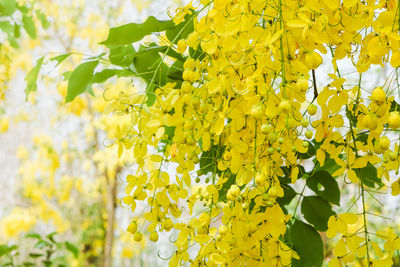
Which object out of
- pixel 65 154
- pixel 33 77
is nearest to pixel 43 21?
pixel 33 77

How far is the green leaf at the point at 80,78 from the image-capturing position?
22.8 inches

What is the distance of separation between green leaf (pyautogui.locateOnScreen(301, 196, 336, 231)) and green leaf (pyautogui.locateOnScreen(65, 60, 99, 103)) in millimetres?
345

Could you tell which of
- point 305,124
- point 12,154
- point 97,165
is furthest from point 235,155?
point 12,154

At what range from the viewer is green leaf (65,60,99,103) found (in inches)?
22.8

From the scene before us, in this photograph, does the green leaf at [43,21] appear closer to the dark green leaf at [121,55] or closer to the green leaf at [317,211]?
the dark green leaf at [121,55]

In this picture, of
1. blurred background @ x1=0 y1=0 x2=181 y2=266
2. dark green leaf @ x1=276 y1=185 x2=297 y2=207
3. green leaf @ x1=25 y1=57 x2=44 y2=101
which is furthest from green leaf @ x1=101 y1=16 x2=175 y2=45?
blurred background @ x1=0 y1=0 x2=181 y2=266

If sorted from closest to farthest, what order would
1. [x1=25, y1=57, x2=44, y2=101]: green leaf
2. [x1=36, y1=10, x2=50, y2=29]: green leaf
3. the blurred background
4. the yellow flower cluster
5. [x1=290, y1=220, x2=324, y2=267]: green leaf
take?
the yellow flower cluster → [x1=290, y1=220, x2=324, y2=267]: green leaf → [x1=25, y1=57, x2=44, y2=101]: green leaf → [x1=36, y1=10, x2=50, y2=29]: green leaf → the blurred background

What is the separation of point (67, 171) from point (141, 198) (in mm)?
3261

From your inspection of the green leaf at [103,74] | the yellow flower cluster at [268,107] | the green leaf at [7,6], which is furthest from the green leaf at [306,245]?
the green leaf at [7,6]

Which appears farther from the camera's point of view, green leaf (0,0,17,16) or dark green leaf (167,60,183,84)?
green leaf (0,0,17,16)

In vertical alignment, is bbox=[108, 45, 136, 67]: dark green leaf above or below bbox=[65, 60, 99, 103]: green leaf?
above

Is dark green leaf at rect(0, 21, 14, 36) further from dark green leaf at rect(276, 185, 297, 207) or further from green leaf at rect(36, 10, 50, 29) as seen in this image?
dark green leaf at rect(276, 185, 297, 207)

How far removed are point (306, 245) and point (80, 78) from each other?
0.38 m

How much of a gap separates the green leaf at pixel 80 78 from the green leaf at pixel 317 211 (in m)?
0.35
